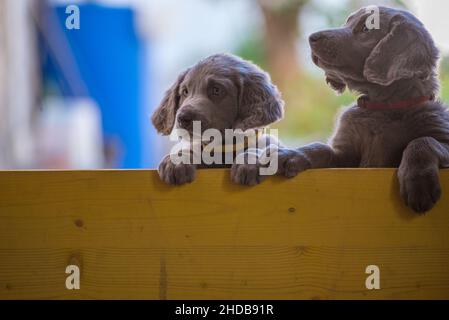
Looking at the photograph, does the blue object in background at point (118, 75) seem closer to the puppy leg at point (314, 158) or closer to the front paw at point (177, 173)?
the puppy leg at point (314, 158)

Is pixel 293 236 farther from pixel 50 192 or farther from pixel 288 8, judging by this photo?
pixel 288 8

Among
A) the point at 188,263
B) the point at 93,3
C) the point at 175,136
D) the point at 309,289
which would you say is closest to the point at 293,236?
the point at 309,289

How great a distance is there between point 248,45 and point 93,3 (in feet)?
3.02

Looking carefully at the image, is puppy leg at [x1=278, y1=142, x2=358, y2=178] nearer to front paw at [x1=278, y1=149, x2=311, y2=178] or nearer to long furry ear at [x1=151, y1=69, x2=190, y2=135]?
front paw at [x1=278, y1=149, x2=311, y2=178]

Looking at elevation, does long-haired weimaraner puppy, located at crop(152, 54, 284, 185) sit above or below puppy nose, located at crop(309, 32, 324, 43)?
below

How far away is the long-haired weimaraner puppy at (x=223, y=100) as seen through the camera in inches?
63.3

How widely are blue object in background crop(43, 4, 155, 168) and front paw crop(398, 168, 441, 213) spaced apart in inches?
87.8

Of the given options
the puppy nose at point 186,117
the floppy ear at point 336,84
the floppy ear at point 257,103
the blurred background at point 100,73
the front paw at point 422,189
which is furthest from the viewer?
the blurred background at point 100,73

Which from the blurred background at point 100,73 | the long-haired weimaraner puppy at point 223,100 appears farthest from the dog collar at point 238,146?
the blurred background at point 100,73

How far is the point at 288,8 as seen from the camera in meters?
3.59

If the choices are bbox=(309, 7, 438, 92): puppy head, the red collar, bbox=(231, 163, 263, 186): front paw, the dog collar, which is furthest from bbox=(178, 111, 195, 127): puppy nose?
the red collar

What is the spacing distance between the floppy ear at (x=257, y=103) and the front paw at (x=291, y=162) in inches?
7.9

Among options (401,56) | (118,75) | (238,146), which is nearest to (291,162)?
(238,146)

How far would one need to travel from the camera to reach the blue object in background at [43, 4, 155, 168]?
11.4 feet
